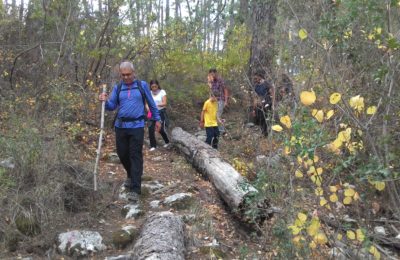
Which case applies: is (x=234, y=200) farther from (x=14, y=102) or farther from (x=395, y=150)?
(x=14, y=102)

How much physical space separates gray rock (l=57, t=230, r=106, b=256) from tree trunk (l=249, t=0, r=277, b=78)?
768 cm

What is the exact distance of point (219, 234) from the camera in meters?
5.86

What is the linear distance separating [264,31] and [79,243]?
27.8 feet

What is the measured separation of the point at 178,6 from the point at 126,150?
109 ft

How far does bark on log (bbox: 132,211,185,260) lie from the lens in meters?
4.64

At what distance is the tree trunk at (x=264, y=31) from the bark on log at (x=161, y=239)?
728cm

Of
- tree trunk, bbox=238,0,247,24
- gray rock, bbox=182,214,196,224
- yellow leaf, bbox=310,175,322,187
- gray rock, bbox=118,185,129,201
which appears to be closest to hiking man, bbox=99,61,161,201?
gray rock, bbox=118,185,129,201

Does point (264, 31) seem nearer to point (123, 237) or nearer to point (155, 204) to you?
point (155, 204)

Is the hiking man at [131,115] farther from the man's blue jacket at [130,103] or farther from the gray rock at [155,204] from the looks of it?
the gray rock at [155,204]

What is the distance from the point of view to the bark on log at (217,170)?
6083 millimetres

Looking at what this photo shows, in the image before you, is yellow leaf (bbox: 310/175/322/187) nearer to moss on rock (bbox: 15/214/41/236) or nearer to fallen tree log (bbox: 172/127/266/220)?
fallen tree log (bbox: 172/127/266/220)

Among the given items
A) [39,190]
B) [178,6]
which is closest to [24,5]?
[39,190]

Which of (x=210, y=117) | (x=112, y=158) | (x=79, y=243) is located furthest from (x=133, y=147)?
→ (x=210, y=117)

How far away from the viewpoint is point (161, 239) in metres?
4.90
